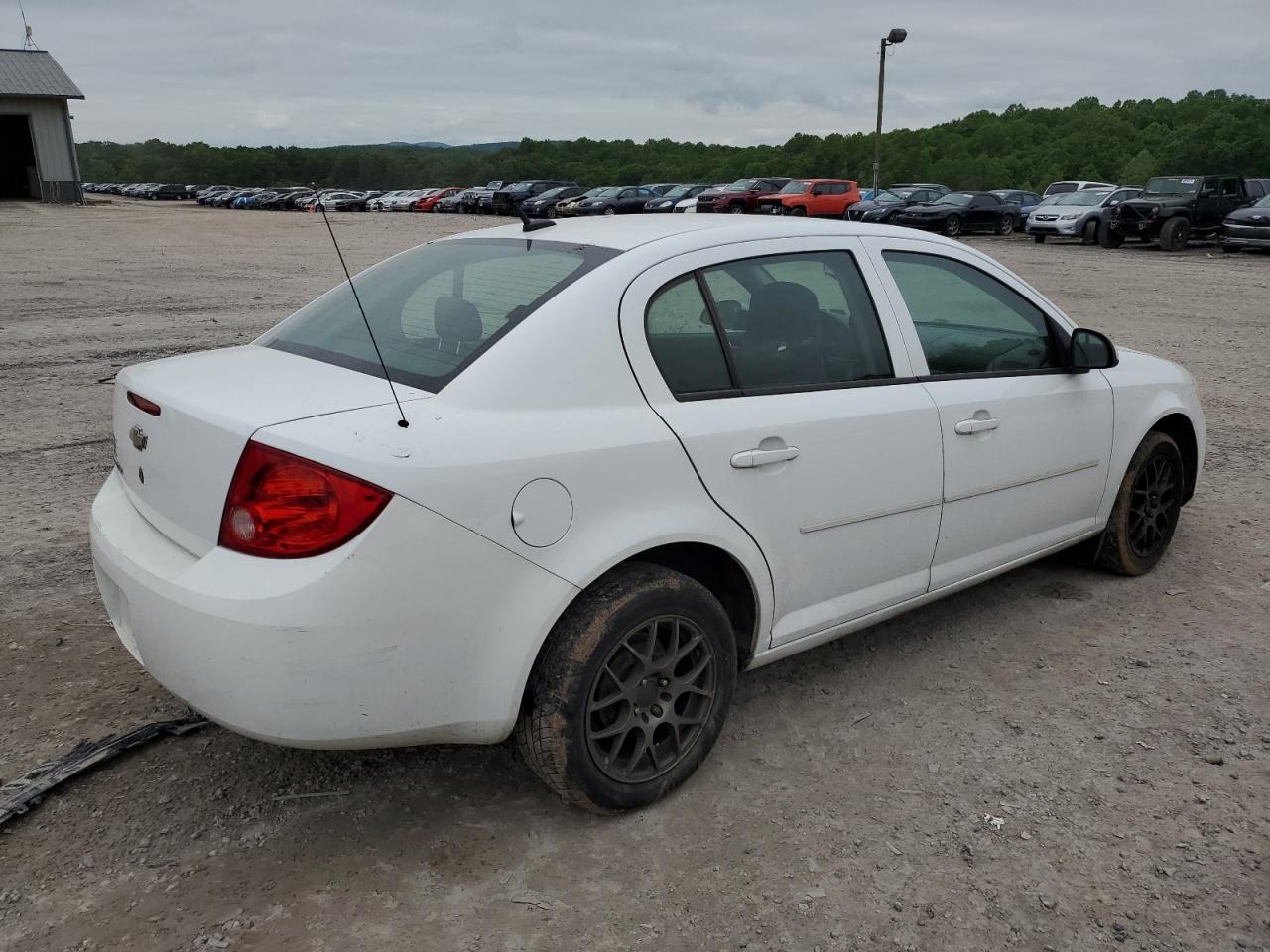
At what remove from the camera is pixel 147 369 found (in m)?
3.12

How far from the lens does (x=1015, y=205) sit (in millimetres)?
32375

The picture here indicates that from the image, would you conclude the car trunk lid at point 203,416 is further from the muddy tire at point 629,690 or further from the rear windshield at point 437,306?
the muddy tire at point 629,690

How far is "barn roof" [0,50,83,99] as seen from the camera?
46.3 meters

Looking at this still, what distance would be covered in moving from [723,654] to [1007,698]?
3.92 feet

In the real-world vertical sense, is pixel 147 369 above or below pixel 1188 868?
above

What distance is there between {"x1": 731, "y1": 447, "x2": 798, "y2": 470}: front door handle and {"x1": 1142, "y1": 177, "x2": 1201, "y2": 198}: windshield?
27.1 meters

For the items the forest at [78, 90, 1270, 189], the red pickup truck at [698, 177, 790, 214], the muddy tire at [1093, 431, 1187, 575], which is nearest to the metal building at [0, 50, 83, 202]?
the forest at [78, 90, 1270, 189]

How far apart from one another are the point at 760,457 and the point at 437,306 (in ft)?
3.44

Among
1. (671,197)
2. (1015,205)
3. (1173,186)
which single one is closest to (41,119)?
(671,197)

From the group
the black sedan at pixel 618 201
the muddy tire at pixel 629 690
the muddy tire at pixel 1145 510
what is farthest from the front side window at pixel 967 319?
the black sedan at pixel 618 201

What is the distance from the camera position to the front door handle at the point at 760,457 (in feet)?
9.68

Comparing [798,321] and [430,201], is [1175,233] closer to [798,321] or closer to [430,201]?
[798,321]

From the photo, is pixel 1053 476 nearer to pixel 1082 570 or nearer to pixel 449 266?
pixel 1082 570

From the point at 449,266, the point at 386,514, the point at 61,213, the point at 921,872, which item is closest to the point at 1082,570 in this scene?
the point at 921,872
